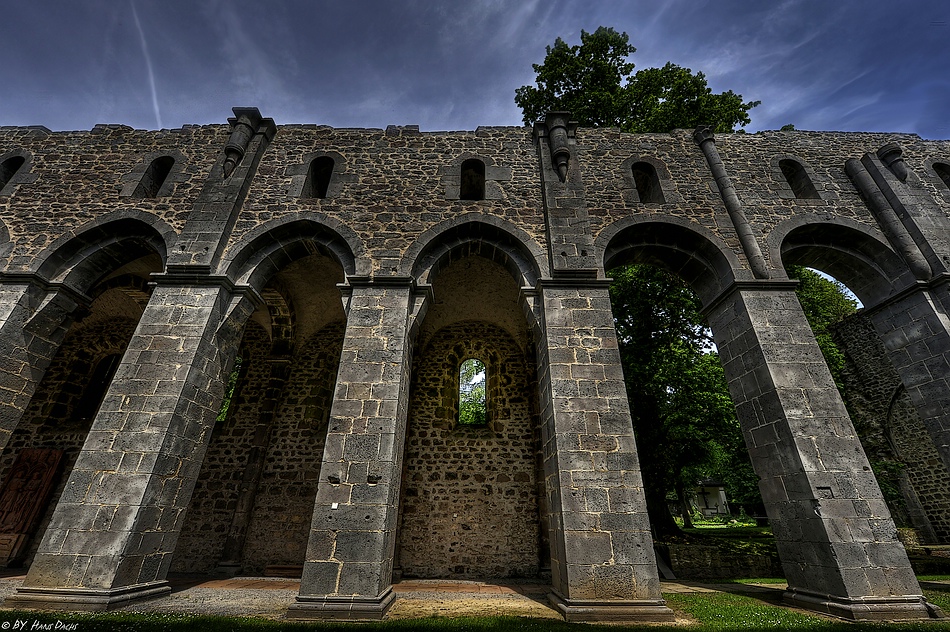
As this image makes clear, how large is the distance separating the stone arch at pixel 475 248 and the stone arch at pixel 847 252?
4.48 metres

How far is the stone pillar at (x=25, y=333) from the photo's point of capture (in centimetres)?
661

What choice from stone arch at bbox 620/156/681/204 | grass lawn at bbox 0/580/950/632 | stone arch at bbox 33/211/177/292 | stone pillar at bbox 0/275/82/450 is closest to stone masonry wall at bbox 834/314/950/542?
stone arch at bbox 620/156/681/204

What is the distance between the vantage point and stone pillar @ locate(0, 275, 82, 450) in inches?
260

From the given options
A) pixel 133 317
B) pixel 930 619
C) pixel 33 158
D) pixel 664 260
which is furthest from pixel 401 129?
pixel 930 619

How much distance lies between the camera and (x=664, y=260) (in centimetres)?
843

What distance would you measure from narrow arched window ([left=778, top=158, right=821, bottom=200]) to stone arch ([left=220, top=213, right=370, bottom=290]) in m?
9.09

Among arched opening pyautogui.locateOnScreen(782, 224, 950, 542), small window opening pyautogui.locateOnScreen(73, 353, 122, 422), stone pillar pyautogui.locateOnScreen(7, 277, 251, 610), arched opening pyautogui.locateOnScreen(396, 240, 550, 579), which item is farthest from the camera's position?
small window opening pyautogui.locateOnScreen(73, 353, 122, 422)

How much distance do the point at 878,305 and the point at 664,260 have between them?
395 centimetres

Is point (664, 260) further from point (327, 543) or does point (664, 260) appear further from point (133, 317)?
point (133, 317)

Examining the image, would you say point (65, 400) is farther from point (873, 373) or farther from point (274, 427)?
point (873, 373)

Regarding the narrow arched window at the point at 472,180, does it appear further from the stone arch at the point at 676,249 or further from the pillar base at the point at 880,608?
the pillar base at the point at 880,608

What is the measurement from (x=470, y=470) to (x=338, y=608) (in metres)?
5.17

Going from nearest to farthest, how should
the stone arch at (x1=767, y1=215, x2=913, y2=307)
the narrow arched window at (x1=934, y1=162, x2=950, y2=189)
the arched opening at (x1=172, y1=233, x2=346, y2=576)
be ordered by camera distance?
the stone arch at (x1=767, y1=215, x2=913, y2=307) < the arched opening at (x1=172, y1=233, x2=346, y2=576) < the narrow arched window at (x1=934, y1=162, x2=950, y2=189)

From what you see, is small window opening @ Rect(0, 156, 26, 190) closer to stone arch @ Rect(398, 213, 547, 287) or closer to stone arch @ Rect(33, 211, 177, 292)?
stone arch @ Rect(33, 211, 177, 292)
